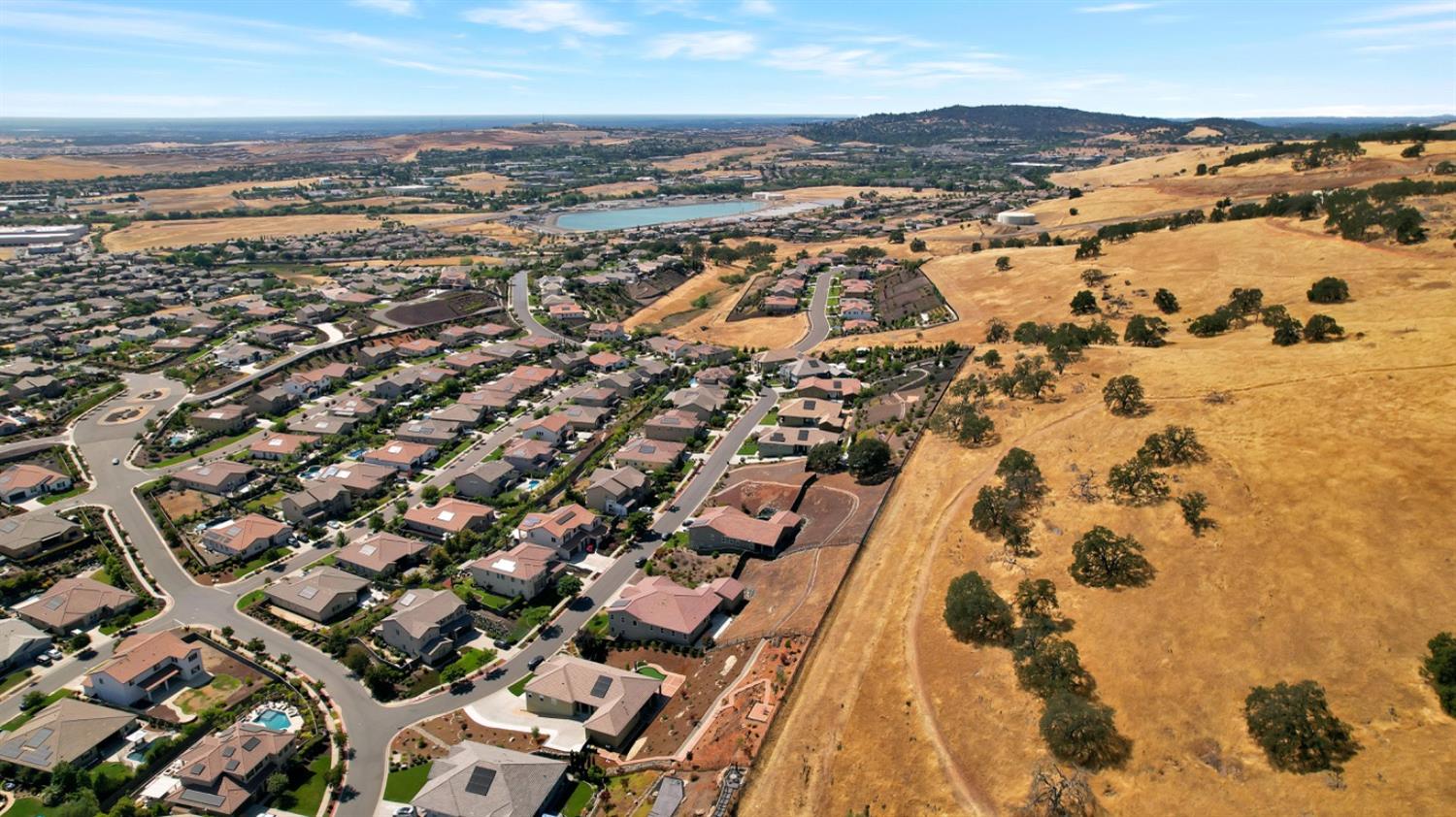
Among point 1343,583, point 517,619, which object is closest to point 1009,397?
point 1343,583

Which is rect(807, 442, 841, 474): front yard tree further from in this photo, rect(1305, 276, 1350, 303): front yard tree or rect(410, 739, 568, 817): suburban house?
rect(1305, 276, 1350, 303): front yard tree

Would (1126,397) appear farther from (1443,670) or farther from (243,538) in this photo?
(243,538)

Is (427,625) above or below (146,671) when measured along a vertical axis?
above

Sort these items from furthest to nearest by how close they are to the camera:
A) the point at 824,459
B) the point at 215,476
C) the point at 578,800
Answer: the point at 215,476 < the point at 824,459 < the point at 578,800

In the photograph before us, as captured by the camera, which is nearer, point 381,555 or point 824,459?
point 381,555

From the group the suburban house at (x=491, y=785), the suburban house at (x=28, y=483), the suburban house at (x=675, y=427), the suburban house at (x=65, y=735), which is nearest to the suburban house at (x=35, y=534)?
the suburban house at (x=28, y=483)

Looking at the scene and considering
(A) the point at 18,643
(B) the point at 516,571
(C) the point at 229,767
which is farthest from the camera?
(B) the point at 516,571

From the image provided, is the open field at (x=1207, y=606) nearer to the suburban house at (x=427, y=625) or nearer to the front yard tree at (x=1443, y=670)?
the front yard tree at (x=1443, y=670)

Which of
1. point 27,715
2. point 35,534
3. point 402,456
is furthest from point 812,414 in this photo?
point 35,534
